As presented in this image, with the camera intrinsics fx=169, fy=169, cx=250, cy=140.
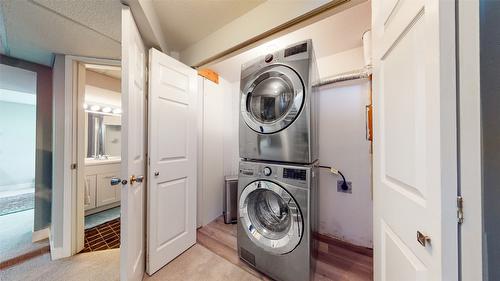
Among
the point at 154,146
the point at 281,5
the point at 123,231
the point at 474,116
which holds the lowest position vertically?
the point at 123,231

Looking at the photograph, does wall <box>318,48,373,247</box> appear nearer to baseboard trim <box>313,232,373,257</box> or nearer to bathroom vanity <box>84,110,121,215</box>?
baseboard trim <box>313,232,373,257</box>

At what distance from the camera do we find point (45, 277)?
1.41 meters

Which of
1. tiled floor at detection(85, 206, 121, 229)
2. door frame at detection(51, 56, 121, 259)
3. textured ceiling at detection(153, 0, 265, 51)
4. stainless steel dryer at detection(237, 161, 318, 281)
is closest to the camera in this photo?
stainless steel dryer at detection(237, 161, 318, 281)

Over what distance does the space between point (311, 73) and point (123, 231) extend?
1664mm

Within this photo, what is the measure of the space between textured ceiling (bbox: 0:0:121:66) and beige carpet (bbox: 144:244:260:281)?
2.06 metres

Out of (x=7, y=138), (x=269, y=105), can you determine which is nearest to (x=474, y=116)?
(x=269, y=105)

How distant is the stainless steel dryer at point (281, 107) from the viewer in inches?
49.1

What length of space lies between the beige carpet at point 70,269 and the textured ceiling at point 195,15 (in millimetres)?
2288

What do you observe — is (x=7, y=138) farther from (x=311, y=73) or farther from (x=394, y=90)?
(x=394, y=90)

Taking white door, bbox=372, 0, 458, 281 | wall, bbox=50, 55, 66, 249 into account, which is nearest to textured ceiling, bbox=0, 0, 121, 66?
wall, bbox=50, 55, 66, 249

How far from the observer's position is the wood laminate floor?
1435mm

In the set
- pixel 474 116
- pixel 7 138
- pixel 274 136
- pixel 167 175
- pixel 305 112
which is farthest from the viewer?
pixel 7 138

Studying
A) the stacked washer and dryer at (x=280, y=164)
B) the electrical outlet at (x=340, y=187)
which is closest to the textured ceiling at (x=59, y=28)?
the stacked washer and dryer at (x=280, y=164)

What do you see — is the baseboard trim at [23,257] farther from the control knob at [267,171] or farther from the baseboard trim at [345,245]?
the baseboard trim at [345,245]
